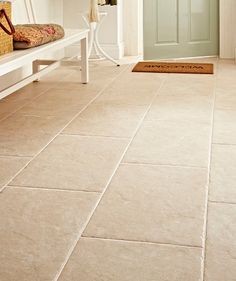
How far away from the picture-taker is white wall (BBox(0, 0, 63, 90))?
3969mm

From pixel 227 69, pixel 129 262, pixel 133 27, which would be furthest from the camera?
pixel 133 27

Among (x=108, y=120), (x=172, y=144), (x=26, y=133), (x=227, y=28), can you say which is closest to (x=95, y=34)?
(x=227, y=28)

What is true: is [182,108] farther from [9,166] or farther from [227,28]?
[227,28]

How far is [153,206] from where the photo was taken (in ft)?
6.12

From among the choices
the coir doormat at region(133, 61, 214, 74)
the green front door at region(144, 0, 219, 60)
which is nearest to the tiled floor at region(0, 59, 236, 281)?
the coir doormat at region(133, 61, 214, 74)

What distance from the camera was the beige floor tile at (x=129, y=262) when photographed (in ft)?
4.64

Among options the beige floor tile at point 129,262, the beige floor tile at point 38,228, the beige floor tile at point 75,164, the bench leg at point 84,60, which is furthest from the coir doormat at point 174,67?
the beige floor tile at point 129,262

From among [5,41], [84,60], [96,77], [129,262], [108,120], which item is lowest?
[129,262]

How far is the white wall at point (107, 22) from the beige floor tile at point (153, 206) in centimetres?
327

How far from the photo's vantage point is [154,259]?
1501mm

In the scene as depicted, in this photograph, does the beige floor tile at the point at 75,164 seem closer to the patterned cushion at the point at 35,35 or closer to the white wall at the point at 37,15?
the patterned cushion at the point at 35,35

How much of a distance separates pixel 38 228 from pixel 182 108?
184 centimetres

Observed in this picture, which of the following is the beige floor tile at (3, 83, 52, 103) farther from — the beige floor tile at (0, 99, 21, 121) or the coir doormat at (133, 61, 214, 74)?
the coir doormat at (133, 61, 214, 74)

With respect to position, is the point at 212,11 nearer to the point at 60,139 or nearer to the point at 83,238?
the point at 60,139
